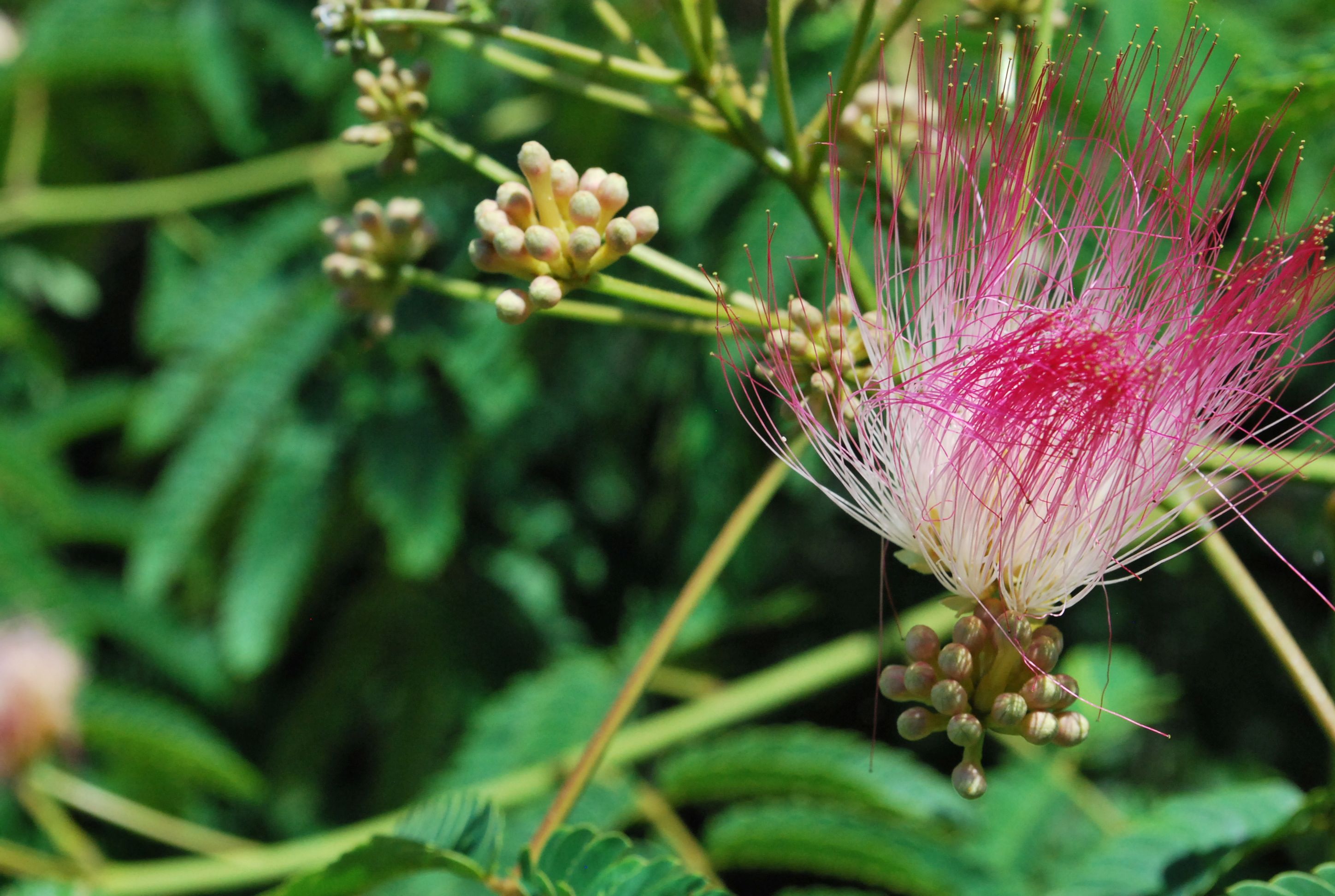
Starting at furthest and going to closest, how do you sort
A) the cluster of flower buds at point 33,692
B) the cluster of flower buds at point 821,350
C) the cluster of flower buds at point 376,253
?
1. the cluster of flower buds at point 33,692
2. the cluster of flower buds at point 376,253
3. the cluster of flower buds at point 821,350

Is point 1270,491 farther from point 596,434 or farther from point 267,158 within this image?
point 267,158

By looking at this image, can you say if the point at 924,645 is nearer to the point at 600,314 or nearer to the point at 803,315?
the point at 803,315

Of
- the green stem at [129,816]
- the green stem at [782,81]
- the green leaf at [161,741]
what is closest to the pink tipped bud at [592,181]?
the green stem at [782,81]

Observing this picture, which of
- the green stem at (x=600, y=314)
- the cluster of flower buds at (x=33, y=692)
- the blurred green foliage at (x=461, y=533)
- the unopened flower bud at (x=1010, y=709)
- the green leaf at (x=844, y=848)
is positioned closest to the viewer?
the unopened flower bud at (x=1010, y=709)

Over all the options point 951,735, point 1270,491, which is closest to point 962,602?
point 951,735

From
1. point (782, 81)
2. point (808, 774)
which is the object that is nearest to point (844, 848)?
point (808, 774)

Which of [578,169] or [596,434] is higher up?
[578,169]

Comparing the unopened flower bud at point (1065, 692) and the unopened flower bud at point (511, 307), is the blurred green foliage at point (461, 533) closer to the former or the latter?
the unopened flower bud at point (1065, 692)
